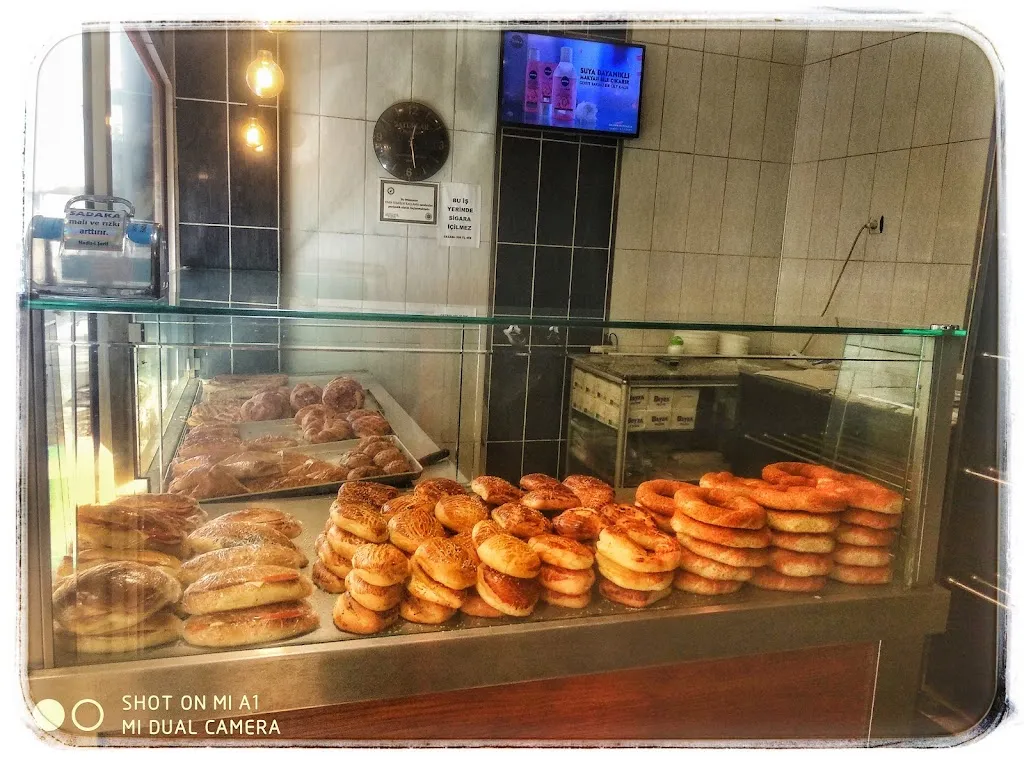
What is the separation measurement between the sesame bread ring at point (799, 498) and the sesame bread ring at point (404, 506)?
531mm

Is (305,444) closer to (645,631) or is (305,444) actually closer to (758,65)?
(645,631)

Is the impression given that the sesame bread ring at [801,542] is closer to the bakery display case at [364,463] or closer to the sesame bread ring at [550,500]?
the bakery display case at [364,463]

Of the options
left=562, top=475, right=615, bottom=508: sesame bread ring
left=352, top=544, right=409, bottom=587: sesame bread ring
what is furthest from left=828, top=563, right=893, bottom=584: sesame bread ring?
left=352, top=544, right=409, bottom=587: sesame bread ring

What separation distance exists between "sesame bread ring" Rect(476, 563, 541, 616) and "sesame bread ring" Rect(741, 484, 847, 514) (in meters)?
0.42

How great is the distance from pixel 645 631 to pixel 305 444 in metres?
0.62

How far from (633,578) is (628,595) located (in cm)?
3

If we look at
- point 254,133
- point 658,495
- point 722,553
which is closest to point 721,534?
point 722,553

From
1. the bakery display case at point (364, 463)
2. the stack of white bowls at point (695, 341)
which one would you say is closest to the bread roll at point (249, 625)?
the bakery display case at point (364, 463)

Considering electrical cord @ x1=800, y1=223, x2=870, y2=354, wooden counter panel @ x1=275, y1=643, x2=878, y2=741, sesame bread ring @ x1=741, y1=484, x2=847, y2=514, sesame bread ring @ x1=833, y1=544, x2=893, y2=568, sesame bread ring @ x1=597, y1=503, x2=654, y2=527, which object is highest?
electrical cord @ x1=800, y1=223, x2=870, y2=354

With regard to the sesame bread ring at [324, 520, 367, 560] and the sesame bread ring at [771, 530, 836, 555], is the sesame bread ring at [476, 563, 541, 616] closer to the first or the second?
the sesame bread ring at [324, 520, 367, 560]

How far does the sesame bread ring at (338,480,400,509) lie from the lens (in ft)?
3.62

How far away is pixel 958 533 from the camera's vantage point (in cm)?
126

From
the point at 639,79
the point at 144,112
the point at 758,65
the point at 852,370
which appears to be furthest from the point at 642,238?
the point at 852,370

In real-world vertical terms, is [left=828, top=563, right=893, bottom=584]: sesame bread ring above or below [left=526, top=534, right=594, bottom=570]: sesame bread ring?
below
